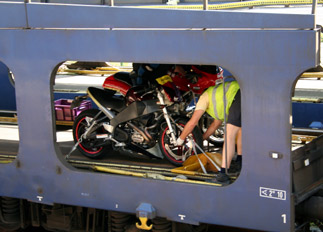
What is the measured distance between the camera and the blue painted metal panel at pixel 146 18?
4.65m

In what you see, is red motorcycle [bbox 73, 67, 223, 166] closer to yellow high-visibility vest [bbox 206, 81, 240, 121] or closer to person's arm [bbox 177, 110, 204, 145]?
person's arm [bbox 177, 110, 204, 145]

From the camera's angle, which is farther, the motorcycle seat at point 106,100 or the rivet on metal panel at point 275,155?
the motorcycle seat at point 106,100

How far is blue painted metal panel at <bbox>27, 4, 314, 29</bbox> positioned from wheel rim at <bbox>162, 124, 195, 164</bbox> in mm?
1470

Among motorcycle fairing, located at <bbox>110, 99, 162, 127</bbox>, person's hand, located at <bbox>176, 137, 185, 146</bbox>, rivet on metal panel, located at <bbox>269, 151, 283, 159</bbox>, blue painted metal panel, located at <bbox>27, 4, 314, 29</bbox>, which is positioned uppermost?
blue painted metal panel, located at <bbox>27, 4, 314, 29</bbox>

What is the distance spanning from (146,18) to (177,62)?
500 mm

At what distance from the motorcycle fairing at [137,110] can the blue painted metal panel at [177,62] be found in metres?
0.93

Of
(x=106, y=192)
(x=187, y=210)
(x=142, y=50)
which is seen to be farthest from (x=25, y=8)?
(x=187, y=210)

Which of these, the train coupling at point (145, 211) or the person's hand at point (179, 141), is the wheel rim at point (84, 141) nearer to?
the person's hand at point (179, 141)

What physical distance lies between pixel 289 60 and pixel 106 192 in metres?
2.24

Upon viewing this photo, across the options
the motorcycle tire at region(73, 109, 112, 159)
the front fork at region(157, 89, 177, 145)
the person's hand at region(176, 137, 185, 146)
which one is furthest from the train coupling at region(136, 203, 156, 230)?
the motorcycle tire at region(73, 109, 112, 159)

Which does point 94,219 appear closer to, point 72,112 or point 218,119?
point 218,119

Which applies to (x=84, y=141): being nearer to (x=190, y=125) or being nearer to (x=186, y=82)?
(x=186, y=82)

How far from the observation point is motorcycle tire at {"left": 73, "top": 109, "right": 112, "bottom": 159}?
6.66m

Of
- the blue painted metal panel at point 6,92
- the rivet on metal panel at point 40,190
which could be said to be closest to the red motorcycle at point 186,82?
the rivet on metal panel at point 40,190
